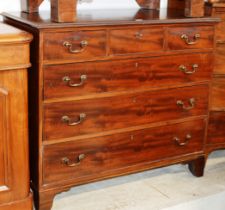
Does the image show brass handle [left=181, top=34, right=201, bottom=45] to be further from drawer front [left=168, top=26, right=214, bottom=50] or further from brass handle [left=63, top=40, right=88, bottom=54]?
brass handle [left=63, top=40, right=88, bottom=54]

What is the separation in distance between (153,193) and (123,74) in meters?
0.76

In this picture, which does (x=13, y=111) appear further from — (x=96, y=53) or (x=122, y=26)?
(x=122, y=26)

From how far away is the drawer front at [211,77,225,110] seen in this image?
9.27 ft

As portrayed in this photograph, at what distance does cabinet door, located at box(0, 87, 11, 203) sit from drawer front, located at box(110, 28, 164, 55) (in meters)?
0.60

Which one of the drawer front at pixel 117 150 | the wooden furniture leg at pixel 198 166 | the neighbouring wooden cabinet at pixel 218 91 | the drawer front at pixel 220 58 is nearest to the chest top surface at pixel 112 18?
the neighbouring wooden cabinet at pixel 218 91

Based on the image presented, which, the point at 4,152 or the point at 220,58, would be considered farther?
the point at 220,58

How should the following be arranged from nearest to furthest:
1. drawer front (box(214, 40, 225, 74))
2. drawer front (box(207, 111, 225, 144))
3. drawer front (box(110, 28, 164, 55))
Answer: drawer front (box(110, 28, 164, 55))
drawer front (box(214, 40, 225, 74))
drawer front (box(207, 111, 225, 144))

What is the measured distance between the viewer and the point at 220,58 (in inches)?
109

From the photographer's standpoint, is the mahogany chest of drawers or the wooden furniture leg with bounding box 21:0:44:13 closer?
the mahogany chest of drawers

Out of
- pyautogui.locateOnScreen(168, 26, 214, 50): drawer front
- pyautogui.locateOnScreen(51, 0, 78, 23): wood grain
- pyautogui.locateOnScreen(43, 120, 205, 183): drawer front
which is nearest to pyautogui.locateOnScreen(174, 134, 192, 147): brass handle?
pyautogui.locateOnScreen(43, 120, 205, 183): drawer front

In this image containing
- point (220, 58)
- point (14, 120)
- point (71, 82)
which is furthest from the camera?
point (220, 58)

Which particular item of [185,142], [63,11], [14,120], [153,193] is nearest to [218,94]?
[185,142]

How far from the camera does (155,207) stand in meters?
2.48

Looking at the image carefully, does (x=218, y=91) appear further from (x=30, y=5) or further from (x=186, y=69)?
(x=30, y=5)
